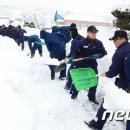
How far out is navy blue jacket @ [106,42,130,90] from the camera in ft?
18.6

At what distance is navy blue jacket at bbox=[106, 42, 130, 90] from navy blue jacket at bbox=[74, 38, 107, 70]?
1.69 metres

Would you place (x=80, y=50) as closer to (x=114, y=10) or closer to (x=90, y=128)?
(x=90, y=128)

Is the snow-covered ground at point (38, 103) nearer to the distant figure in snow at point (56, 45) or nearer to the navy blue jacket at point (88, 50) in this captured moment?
the distant figure in snow at point (56, 45)

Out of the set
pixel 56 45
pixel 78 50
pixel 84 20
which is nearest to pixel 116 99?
pixel 78 50

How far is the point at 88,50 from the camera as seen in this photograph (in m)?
7.66

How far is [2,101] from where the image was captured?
6484 millimetres

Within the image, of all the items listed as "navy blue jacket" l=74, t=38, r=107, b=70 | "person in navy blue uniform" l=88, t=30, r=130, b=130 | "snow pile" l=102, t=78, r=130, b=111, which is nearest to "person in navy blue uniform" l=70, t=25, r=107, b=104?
"navy blue jacket" l=74, t=38, r=107, b=70

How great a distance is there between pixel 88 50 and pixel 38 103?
1634 mm

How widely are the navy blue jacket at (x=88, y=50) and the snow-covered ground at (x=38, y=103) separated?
69cm

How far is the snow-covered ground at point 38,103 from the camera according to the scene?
19.8ft

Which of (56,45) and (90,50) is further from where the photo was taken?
(56,45)

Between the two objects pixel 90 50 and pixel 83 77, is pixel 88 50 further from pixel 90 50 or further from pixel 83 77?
pixel 83 77

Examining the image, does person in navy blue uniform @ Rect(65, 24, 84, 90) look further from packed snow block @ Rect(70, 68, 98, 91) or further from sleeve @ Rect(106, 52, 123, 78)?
sleeve @ Rect(106, 52, 123, 78)

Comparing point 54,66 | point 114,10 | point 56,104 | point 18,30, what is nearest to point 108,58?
point 54,66
